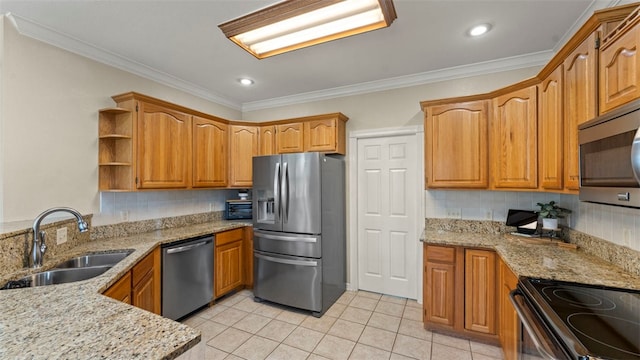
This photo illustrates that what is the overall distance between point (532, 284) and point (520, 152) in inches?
49.2

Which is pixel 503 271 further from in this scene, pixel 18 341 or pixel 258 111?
pixel 258 111

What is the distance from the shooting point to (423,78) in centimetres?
307

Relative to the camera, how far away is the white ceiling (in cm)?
A: 191

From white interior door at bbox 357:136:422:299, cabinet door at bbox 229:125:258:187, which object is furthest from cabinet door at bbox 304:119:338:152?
cabinet door at bbox 229:125:258:187

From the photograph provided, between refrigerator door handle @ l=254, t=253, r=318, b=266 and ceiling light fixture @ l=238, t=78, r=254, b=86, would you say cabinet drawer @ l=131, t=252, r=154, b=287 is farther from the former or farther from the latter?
ceiling light fixture @ l=238, t=78, r=254, b=86

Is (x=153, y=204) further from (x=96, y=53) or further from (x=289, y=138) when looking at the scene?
(x=289, y=138)

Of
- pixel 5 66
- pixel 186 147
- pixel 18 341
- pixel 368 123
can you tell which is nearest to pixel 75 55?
pixel 5 66

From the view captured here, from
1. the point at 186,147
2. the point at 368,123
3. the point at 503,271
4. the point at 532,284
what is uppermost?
the point at 368,123

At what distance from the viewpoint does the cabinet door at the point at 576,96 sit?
1476mm

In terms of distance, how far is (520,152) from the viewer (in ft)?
7.39

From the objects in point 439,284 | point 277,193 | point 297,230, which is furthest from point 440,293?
point 277,193

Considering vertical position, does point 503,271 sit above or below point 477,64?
below

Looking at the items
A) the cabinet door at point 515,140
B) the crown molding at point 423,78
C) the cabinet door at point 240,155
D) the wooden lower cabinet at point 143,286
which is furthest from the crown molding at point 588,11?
the wooden lower cabinet at point 143,286

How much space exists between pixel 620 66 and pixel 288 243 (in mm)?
2760
